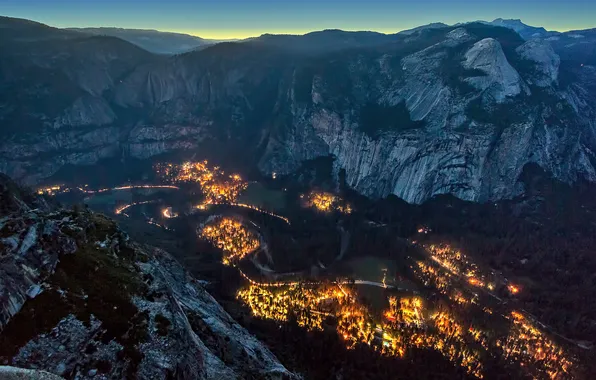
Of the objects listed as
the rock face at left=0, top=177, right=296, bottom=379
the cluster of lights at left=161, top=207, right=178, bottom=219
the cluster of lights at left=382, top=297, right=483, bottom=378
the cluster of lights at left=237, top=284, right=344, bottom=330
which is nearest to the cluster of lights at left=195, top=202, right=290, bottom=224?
the cluster of lights at left=161, top=207, right=178, bottom=219

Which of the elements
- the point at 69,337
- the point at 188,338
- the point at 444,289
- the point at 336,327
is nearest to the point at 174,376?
the point at 188,338

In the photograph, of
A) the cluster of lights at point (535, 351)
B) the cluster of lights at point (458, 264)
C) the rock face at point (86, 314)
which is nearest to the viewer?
the rock face at point (86, 314)

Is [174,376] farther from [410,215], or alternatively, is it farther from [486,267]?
[410,215]

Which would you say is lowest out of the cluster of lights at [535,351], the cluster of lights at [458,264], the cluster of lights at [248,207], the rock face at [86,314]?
the cluster of lights at [248,207]

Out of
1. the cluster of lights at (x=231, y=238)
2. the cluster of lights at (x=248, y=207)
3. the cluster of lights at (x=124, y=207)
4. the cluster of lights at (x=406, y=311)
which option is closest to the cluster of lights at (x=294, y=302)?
the cluster of lights at (x=406, y=311)

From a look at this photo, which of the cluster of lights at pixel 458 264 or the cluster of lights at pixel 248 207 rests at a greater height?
the cluster of lights at pixel 458 264

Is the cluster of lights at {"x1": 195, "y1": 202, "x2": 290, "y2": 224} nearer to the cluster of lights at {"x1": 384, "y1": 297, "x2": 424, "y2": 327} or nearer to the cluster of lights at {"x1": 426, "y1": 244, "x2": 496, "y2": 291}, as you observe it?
the cluster of lights at {"x1": 426, "y1": 244, "x2": 496, "y2": 291}

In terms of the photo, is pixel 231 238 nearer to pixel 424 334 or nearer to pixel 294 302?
pixel 294 302

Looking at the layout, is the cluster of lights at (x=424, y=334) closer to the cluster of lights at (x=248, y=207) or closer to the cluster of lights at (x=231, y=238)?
the cluster of lights at (x=231, y=238)
